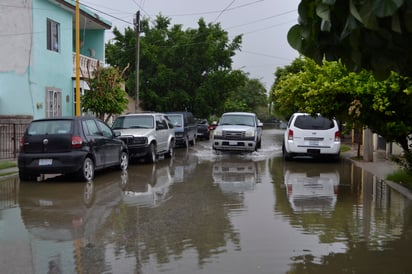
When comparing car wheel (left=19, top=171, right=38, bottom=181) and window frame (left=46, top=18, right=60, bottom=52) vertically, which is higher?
window frame (left=46, top=18, right=60, bottom=52)

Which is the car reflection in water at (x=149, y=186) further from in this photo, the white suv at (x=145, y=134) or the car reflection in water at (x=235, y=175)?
the car reflection in water at (x=235, y=175)

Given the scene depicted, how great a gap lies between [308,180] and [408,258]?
A: 7125 millimetres

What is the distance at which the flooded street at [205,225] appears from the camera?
592cm

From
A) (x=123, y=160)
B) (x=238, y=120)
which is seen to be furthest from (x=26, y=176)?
(x=238, y=120)

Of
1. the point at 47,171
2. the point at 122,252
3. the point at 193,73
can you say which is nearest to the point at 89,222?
the point at 122,252

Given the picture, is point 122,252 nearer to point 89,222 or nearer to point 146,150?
point 89,222

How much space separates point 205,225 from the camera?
787 centimetres

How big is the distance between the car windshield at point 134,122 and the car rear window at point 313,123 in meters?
5.31

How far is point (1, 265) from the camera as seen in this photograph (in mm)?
5844

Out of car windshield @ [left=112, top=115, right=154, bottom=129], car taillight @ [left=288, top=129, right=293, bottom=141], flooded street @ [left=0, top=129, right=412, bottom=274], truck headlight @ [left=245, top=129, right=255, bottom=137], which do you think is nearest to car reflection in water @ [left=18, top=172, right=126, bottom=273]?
flooded street @ [left=0, top=129, right=412, bottom=274]

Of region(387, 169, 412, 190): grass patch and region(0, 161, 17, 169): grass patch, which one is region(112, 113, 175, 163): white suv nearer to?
region(0, 161, 17, 169): grass patch

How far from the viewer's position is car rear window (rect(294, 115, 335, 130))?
1772cm

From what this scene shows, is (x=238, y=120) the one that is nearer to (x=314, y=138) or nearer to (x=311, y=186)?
(x=314, y=138)

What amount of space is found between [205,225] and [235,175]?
6.43 metres
